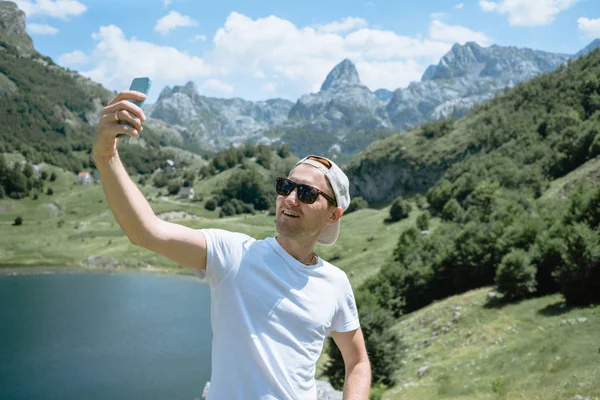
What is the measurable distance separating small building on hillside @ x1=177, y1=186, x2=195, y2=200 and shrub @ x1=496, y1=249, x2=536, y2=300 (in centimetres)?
12886

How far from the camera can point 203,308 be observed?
6388 centimetres

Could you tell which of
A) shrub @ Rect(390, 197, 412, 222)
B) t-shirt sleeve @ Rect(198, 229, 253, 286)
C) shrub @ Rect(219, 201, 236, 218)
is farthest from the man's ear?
shrub @ Rect(219, 201, 236, 218)

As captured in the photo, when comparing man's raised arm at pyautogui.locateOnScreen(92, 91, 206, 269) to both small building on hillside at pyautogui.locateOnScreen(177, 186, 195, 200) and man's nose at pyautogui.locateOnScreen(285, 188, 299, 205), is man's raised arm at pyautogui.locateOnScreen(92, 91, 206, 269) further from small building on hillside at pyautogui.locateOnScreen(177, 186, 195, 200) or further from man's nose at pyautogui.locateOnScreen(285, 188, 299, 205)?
small building on hillside at pyautogui.locateOnScreen(177, 186, 195, 200)

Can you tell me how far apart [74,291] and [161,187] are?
103239 mm

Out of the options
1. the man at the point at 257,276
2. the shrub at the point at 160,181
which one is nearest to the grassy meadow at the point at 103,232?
the shrub at the point at 160,181

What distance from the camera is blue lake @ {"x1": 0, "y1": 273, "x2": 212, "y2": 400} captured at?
36.4 meters

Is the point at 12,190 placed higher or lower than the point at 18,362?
higher

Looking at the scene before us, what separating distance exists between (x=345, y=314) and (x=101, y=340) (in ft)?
163

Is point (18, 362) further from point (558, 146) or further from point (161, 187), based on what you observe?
point (161, 187)

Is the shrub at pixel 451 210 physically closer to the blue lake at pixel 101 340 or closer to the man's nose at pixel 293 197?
the blue lake at pixel 101 340

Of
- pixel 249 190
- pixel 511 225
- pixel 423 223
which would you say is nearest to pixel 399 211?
pixel 423 223

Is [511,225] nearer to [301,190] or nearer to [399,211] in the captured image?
[301,190]

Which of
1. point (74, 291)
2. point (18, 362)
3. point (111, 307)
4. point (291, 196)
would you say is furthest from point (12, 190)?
point (291, 196)

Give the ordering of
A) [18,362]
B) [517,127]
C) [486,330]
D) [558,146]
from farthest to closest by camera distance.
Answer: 1. [517,127]
2. [558,146]
3. [18,362]
4. [486,330]
